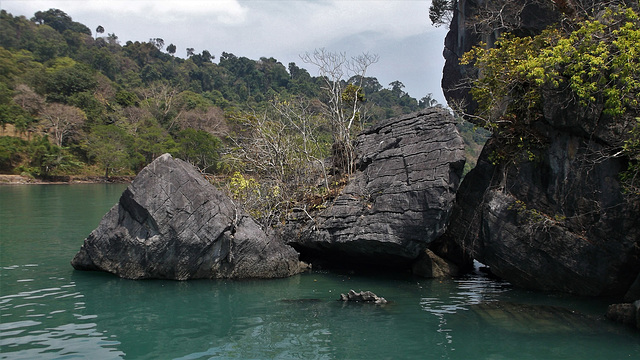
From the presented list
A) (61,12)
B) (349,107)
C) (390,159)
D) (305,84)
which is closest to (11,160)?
(349,107)

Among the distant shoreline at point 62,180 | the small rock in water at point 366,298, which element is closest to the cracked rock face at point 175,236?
the small rock in water at point 366,298

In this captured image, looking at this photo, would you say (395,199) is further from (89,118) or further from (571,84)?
(89,118)

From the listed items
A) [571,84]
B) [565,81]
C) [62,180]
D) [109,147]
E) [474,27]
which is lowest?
[62,180]

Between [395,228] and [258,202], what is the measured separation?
416 cm

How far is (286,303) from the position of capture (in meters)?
8.85

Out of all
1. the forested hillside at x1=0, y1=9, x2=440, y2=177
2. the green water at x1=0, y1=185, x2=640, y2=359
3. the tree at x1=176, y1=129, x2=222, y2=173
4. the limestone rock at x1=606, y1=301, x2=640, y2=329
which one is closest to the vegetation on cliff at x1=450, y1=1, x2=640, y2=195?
the limestone rock at x1=606, y1=301, x2=640, y2=329

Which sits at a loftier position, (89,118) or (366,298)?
(89,118)

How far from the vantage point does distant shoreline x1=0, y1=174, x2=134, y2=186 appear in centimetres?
3694

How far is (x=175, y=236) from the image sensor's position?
32.8 ft

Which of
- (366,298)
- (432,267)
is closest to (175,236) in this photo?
(366,298)

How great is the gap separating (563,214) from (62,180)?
4243cm

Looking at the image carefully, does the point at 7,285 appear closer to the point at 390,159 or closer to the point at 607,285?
the point at 390,159

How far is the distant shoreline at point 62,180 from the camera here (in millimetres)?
36938

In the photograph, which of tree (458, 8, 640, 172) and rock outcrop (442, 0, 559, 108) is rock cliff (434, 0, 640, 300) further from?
rock outcrop (442, 0, 559, 108)
